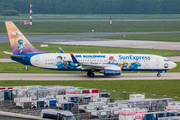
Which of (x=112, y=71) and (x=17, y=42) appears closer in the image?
(x=112, y=71)

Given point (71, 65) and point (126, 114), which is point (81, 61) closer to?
point (71, 65)

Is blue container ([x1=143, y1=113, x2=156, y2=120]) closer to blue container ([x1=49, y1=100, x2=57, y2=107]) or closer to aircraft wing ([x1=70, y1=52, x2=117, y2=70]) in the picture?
blue container ([x1=49, y1=100, x2=57, y2=107])

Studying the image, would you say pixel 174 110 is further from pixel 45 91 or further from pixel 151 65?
pixel 151 65

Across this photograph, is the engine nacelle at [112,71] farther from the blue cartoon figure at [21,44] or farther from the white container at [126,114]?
the white container at [126,114]

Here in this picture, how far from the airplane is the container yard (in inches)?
717

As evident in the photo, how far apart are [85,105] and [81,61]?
2857cm

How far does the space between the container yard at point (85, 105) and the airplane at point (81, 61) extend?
59.8ft

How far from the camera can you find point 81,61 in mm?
66000

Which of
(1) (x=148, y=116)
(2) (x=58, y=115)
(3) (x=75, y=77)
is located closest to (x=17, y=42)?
(3) (x=75, y=77)

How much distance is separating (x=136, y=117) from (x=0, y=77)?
1496 inches

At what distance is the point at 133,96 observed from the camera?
43312 millimetres

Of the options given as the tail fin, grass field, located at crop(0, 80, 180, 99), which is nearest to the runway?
grass field, located at crop(0, 80, 180, 99)

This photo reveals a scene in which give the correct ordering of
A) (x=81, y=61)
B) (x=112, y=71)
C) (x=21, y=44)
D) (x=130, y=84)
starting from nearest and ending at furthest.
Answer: (x=130, y=84) → (x=112, y=71) → (x=81, y=61) → (x=21, y=44)

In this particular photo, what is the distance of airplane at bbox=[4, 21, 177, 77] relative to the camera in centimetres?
6525
